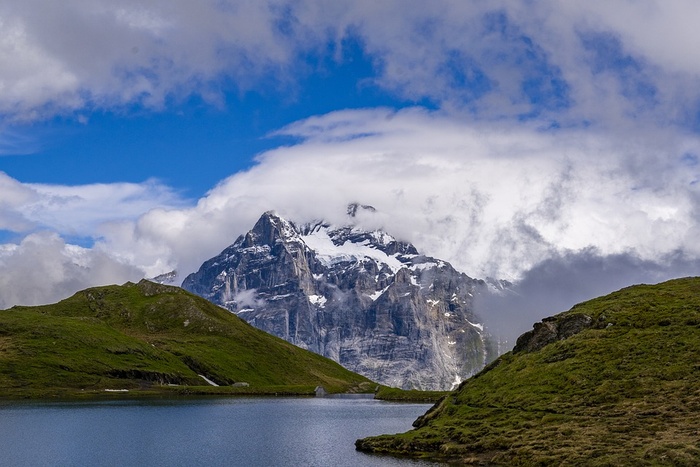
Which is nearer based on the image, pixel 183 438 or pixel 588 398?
pixel 588 398

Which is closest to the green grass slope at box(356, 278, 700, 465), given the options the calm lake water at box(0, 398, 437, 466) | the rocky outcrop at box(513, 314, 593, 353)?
the rocky outcrop at box(513, 314, 593, 353)

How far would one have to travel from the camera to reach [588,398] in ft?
349

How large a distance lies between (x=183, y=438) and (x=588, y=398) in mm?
75948

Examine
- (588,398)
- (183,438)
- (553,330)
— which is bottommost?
(183,438)

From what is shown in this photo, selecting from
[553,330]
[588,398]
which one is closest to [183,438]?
[553,330]

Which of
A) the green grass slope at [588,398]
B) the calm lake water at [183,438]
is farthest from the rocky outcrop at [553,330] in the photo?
the calm lake water at [183,438]

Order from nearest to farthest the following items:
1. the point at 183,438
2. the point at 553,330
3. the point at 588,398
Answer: the point at 588,398 < the point at 183,438 < the point at 553,330

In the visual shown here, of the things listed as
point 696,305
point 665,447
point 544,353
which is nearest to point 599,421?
point 665,447

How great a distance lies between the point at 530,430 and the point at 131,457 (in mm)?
61342

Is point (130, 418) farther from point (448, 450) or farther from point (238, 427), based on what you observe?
point (448, 450)

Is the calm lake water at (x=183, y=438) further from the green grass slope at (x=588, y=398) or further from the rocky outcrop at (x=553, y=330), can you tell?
the rocky outcrop at (x=553, y=330)

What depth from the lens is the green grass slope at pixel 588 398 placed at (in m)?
87.9

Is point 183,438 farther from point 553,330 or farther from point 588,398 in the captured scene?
point 588,398

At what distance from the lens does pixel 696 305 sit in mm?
128000
